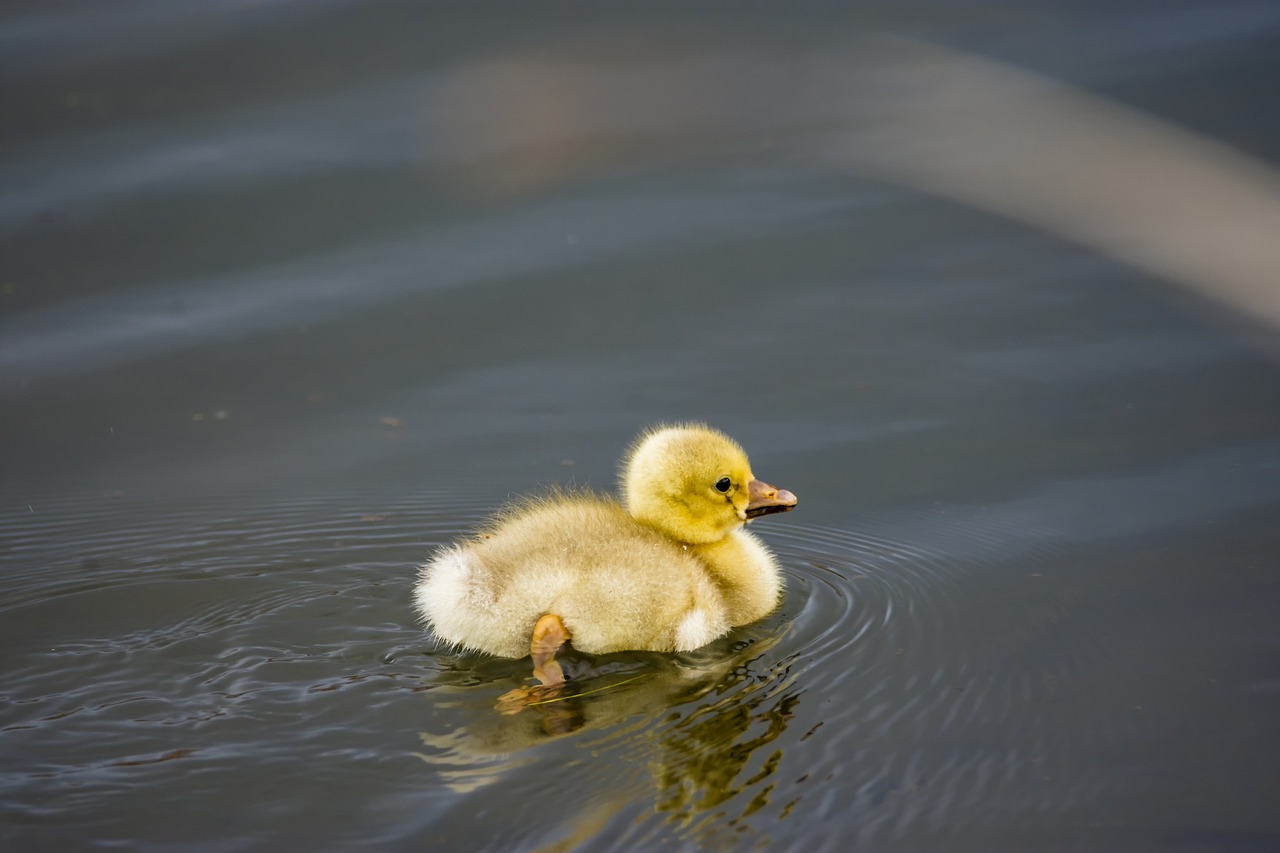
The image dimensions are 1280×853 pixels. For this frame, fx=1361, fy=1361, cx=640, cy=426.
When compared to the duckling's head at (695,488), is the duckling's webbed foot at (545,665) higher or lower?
lower

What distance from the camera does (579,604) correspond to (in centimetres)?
322

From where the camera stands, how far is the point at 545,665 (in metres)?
3.16

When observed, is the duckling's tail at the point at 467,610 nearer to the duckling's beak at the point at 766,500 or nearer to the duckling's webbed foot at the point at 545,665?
the duckling's webbed foot at the point at 545,665

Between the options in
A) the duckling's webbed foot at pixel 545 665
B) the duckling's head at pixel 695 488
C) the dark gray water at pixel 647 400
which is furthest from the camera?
the duckling's head at pixel 695 488

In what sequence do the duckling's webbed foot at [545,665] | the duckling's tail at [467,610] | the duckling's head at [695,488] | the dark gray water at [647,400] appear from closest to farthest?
the dark gray water at [647,400] < the duckling's webbed foot at [545,665] < the duckling's tail at [467,610] < the duckling's head at [695,488]

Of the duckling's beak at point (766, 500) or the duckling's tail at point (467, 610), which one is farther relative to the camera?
the duckling's beak at point (766, 500)

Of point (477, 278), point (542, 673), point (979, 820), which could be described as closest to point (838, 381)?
point (477, 278)

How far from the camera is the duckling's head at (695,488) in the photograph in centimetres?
360

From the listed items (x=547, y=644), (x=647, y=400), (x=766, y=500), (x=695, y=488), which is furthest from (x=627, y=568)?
(x=647, y=400)

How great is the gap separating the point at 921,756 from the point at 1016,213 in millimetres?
3657

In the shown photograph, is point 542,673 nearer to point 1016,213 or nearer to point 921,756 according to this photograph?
point 921,756

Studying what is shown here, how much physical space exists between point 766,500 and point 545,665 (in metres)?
0.81

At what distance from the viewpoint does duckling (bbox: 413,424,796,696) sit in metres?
3.23

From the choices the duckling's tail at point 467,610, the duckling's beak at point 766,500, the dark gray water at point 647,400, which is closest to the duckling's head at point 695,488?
the duckling's beak at point 766,500
